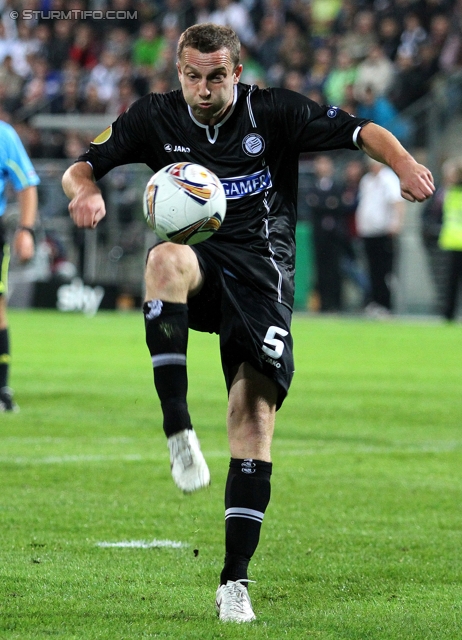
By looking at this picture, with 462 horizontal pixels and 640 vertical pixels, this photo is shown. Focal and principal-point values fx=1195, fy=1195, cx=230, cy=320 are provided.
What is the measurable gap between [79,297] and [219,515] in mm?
16975

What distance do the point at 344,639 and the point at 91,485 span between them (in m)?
3.02

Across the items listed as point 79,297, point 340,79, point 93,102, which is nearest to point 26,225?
point 79,297

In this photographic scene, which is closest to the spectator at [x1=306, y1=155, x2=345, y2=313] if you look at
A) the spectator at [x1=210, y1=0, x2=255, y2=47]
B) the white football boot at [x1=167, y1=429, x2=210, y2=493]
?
the spectator at [x1=210, y1=0, x2=255, y2=47]

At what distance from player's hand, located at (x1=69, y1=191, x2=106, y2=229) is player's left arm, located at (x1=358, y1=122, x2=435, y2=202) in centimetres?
97

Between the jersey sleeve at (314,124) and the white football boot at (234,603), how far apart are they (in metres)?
1.59

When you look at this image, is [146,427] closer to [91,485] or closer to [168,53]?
[91,485]

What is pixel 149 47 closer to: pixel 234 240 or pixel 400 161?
pixel 234 240

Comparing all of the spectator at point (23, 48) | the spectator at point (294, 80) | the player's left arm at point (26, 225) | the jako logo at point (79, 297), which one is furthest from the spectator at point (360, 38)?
the player's left arm at point (26, 225)

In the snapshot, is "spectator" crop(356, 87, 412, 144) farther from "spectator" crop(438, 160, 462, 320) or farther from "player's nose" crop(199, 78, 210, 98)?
"player's nose" crop(199, 78, 210, 98)

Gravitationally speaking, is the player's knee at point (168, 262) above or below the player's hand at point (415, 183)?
below

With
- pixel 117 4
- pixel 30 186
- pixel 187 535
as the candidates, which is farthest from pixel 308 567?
pixel 117 4

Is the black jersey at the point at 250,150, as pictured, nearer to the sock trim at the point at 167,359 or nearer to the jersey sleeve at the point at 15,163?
the sock trim at the point at 167,359

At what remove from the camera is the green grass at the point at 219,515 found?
398 cm

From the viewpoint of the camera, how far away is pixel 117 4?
25.9 metres
